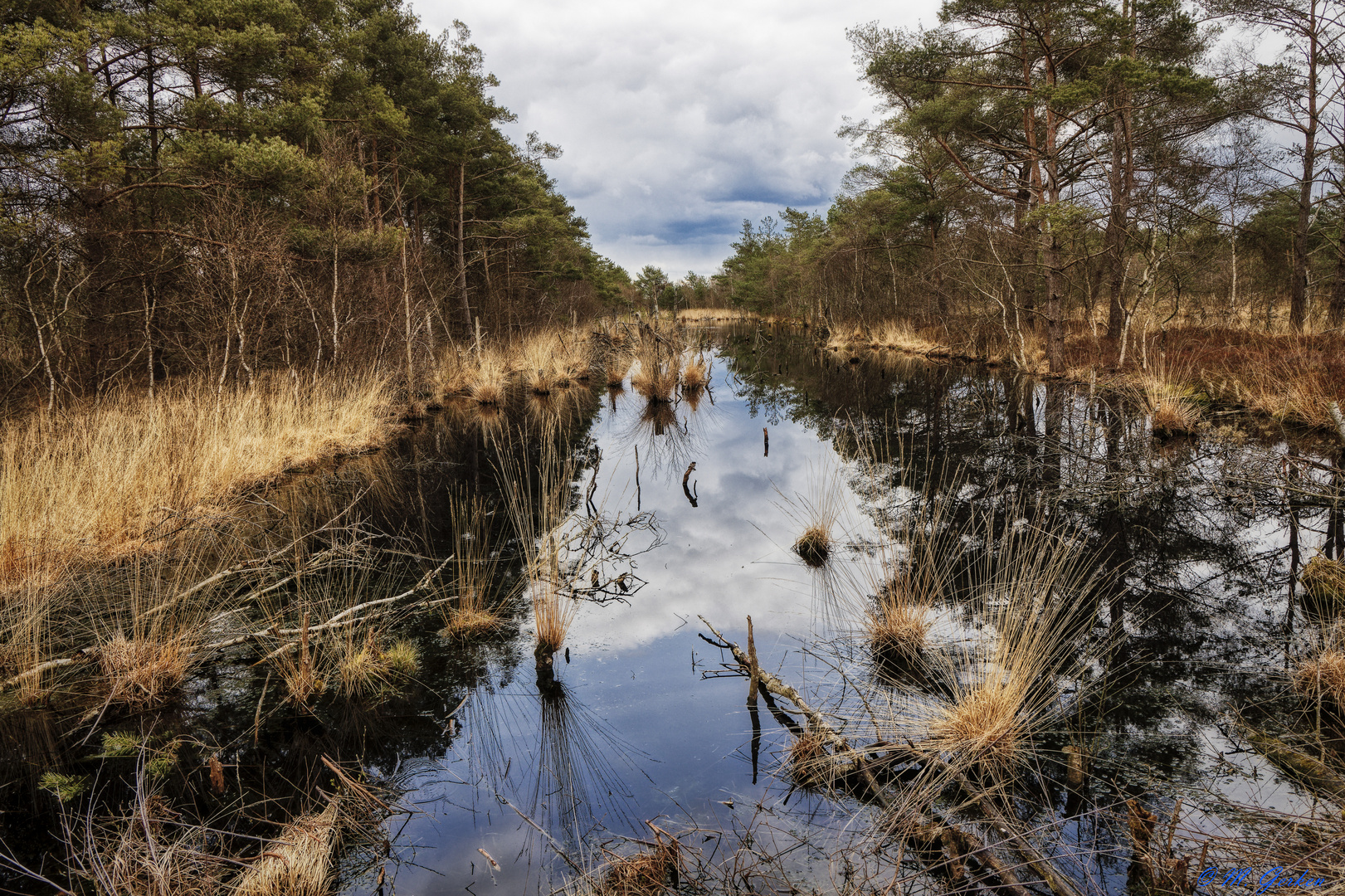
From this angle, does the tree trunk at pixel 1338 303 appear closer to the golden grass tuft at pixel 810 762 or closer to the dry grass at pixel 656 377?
the dry grass at pixel 656 377

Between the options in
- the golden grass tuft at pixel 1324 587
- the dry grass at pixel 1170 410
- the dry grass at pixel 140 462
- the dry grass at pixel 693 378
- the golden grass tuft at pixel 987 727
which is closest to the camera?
the golden grass tuft at pixel 987 727

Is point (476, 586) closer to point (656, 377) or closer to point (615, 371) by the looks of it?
point (656, 377)

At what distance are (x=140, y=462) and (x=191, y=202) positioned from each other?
259 inches

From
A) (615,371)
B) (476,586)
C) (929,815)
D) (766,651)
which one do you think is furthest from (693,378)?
(929,815)

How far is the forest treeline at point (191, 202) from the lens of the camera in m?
8.02

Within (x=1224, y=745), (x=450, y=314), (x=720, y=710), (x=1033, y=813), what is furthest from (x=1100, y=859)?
(x=450, y=314)

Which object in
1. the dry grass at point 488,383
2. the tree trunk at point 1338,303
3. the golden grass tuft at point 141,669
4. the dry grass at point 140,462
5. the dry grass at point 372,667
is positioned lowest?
the dry grass at point 372,667

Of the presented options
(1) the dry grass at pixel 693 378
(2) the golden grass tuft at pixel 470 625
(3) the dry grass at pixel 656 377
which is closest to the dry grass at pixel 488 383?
(3) the dry grass at pixel 656 377

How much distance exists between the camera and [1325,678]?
3.24 meters

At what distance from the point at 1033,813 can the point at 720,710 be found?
5.08 feet

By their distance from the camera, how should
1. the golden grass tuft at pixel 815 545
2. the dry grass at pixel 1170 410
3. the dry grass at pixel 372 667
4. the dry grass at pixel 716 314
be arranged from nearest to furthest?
the dry grass at pixel 372 667 → the golden grass tuft at pixel 815 545 → the dry grass at pixel 1170 410 → the dry grass at pixel 716 314

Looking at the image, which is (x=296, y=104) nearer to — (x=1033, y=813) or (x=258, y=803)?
(x=258, y=803)

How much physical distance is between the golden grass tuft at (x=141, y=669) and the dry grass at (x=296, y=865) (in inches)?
62.6

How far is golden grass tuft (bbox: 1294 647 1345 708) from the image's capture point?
314 cm
